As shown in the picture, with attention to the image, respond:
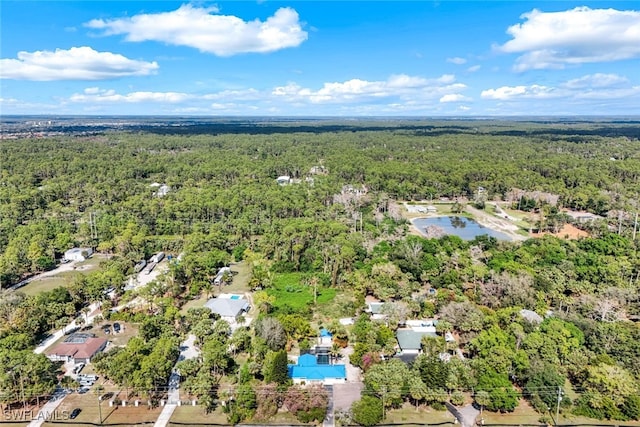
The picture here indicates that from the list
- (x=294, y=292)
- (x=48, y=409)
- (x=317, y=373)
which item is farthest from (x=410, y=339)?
(x=48, y=409)

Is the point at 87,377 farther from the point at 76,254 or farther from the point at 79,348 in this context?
the point at 76,254

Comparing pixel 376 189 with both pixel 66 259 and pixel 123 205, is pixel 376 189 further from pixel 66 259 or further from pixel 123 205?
pixel 66 259

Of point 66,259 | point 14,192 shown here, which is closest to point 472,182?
point 66,259

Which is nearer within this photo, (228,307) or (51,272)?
(228,307)

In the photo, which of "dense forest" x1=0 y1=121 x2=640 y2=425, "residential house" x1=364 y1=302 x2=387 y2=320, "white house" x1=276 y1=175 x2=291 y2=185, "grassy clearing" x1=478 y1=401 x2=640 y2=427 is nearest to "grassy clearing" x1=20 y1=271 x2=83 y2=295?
"dense forest" x1=0 y1=121 x2=640 y2=425

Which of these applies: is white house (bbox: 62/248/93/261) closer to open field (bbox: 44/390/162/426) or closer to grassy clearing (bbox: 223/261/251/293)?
grassy clearing (bbox: 223/261/251/293)

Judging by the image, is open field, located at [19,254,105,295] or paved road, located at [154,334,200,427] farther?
open field, located at [19,254,105,295]
